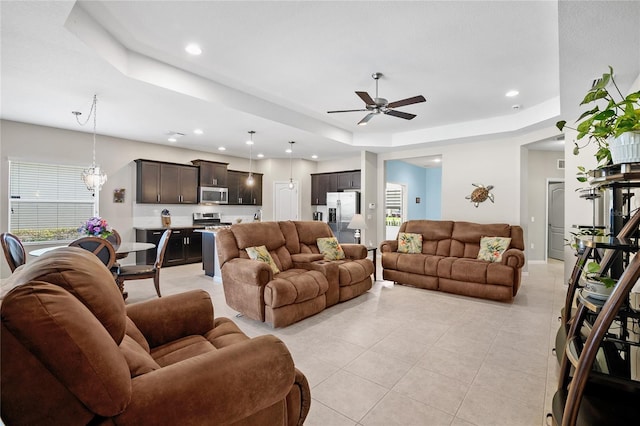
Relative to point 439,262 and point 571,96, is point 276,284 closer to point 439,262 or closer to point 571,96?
point 439,262

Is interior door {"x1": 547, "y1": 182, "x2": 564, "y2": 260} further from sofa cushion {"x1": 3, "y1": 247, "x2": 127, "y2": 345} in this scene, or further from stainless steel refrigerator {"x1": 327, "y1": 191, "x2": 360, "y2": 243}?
sofa cushion {"x1": 3, "y1": 247, "x2": 127, "y2": 345}

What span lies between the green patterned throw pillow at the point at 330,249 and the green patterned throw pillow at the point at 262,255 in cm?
91

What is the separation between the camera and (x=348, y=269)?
4.13 meters

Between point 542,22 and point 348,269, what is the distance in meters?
3.25

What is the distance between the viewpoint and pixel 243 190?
822 centimetres

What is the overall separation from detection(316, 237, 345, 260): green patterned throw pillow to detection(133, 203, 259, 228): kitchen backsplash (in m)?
2.71

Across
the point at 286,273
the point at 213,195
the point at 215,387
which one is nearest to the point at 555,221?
the point at 286,273

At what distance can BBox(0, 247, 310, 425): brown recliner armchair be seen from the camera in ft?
2.77

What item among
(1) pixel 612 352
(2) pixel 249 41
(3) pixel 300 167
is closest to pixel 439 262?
(1) pixel 612 352

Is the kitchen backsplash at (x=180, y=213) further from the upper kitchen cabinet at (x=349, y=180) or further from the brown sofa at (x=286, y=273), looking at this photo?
the brown sofa at (x=286, y=273)

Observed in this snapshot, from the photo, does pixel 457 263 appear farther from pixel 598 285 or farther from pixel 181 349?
pixel 181 349

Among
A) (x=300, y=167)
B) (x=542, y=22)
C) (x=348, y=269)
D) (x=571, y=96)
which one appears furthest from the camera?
(x=300, y=167)

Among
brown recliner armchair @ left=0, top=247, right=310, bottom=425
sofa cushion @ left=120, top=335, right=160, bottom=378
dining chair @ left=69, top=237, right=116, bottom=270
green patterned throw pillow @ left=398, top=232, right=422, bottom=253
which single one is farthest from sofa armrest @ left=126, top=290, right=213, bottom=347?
green patterned throw pillow @ left=398, top=232, right=422, bottom=253

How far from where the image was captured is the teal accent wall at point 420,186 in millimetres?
8766
